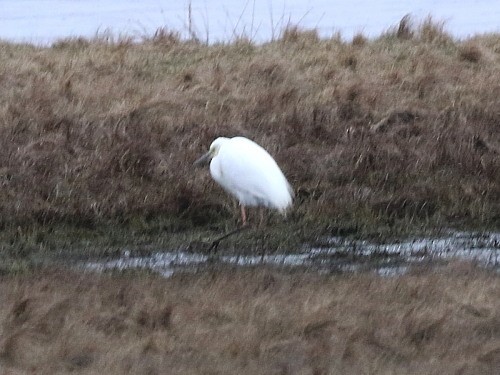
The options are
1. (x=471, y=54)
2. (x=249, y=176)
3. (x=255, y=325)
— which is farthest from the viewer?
(x=471, y=54)

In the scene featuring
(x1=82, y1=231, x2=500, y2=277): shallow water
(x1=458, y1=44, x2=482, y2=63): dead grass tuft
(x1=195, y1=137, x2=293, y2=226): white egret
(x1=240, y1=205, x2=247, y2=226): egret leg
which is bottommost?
(x1=82, y1=231, x2=500, y2=277): shallow water

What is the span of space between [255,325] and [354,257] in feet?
6.71

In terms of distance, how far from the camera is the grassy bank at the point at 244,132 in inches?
324

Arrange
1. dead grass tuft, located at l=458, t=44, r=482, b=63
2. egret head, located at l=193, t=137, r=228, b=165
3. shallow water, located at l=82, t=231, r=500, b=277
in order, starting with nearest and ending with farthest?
shallow water, located at l=82, t=231, r=500, b=277 < egret head, located at l=193, t=137, r=228, b=165 < dead grass tuft, located at l=458, t=44, r=482, b=63

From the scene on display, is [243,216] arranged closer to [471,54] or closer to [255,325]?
[255,325]

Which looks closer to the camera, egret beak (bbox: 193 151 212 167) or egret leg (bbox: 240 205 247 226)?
egret leg (bbox: 240 205 247 226)

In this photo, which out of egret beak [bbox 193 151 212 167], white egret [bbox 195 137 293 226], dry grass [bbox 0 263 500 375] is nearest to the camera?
dry grass [bbox 0 263 500 375]

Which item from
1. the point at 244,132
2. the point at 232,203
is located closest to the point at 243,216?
the point at 232,203

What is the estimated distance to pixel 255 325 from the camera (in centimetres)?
529

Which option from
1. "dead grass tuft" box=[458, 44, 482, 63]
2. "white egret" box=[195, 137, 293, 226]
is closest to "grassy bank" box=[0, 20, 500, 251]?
"dead grass tuft" box=[458, 44, 482, 63]

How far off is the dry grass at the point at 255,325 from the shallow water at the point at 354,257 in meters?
0.54

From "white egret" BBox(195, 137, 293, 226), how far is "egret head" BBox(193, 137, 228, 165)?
157mm

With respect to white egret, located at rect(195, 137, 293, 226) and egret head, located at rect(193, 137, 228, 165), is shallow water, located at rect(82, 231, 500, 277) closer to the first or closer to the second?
white egret, located at rect(195, 137, 293, 226)

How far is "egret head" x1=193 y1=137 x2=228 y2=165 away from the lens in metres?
8.12
